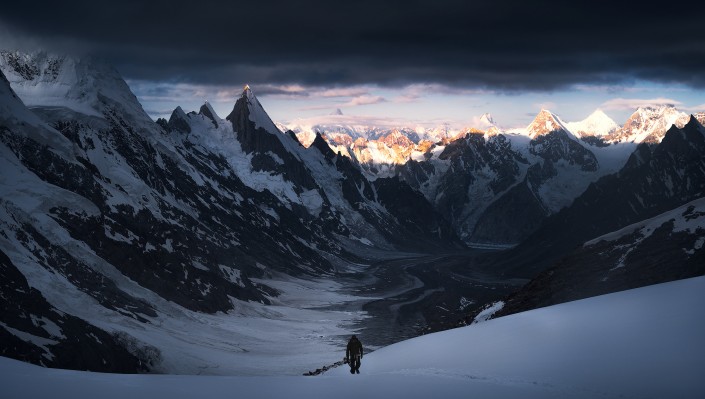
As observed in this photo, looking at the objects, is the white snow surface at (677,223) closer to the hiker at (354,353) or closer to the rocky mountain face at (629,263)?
the rocky mountain face at (629,263)

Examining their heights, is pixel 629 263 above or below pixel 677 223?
below

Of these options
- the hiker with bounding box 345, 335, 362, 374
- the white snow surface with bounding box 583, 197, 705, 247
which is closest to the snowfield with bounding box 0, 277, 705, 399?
the hiker with bounding box 345, 335, 362, 374

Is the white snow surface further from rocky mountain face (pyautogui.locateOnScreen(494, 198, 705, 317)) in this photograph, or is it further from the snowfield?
the snowfield

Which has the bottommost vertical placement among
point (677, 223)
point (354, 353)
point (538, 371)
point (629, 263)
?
point (354, 353)

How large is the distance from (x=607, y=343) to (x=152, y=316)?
4166 inches

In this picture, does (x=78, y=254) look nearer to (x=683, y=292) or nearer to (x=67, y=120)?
(x=67, y=120)

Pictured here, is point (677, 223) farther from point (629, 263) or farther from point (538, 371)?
point (538, 371)

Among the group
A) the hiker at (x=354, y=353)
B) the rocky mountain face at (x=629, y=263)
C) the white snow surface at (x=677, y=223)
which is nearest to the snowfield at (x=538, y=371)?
the hiker at (x=354, y=353)

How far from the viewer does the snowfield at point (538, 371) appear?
74.0 ft

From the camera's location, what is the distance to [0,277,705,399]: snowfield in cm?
2256

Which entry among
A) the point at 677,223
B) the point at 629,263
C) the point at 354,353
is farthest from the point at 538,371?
the point at 677,223

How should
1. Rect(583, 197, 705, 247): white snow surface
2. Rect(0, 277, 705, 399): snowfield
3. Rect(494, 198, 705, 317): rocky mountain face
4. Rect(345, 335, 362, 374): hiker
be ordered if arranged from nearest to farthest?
Rect(0, 277, 705, 399): snowfield, Rect(345, 335, 362, 374): hiker, Rect(494, 198, 705, 317): rocky mountain face, Rect(583, 197, 705, 247): white snow surface

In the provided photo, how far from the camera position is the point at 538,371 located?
26.3 m

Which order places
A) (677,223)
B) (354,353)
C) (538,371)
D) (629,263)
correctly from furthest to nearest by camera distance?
(677,223), (629,263), (354,353), (538,371)
